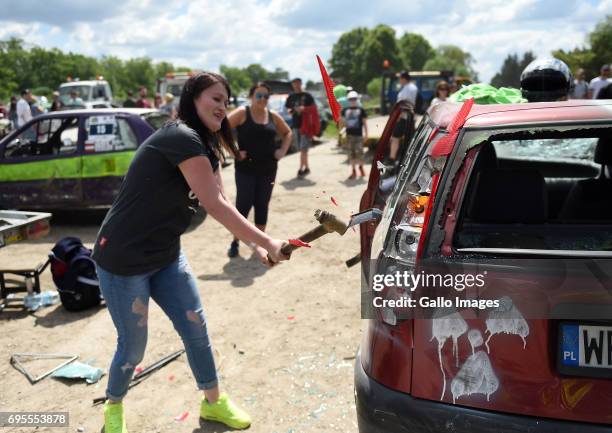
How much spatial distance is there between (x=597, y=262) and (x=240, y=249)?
5241 mm

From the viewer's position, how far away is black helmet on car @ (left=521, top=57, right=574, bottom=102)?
4.46m

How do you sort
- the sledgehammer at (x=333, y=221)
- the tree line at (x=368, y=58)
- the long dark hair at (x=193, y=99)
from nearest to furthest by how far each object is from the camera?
the sledgehammer at (x=333, y=221) → the long dark hair at (x=193, y=99) → the tree line at (x=368, y=58)

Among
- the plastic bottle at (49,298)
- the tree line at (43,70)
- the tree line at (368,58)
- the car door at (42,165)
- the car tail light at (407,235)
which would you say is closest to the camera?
the car tail light at (407,235)

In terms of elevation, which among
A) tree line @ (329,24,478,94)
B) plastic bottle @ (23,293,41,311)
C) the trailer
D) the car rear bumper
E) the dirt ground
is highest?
tree line @ (329,24,478,94)

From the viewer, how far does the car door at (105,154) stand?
24.8ft

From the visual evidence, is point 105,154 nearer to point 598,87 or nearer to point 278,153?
point 278,153

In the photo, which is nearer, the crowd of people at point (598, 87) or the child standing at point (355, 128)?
the crowd of people at point (598, 87)

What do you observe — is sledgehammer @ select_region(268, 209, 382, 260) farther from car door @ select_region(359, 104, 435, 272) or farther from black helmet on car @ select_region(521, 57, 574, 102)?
black helmet on car @ select_region(521, 57, 574, 102)

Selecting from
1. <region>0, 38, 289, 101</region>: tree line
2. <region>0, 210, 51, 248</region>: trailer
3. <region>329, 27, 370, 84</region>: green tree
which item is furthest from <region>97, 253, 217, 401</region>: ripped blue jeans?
<region>329, 27, 370, 84</region>: green tree

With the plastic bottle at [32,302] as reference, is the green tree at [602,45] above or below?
above

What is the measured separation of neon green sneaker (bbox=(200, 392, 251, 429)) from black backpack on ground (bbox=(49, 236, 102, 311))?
7.19ft

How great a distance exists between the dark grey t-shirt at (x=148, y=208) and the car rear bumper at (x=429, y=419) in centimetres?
121

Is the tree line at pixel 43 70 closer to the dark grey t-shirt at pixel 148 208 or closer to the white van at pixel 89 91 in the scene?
the white van at pixel 89 91

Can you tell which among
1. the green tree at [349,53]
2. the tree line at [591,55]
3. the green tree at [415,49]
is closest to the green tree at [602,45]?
the tree line at [591,55]
